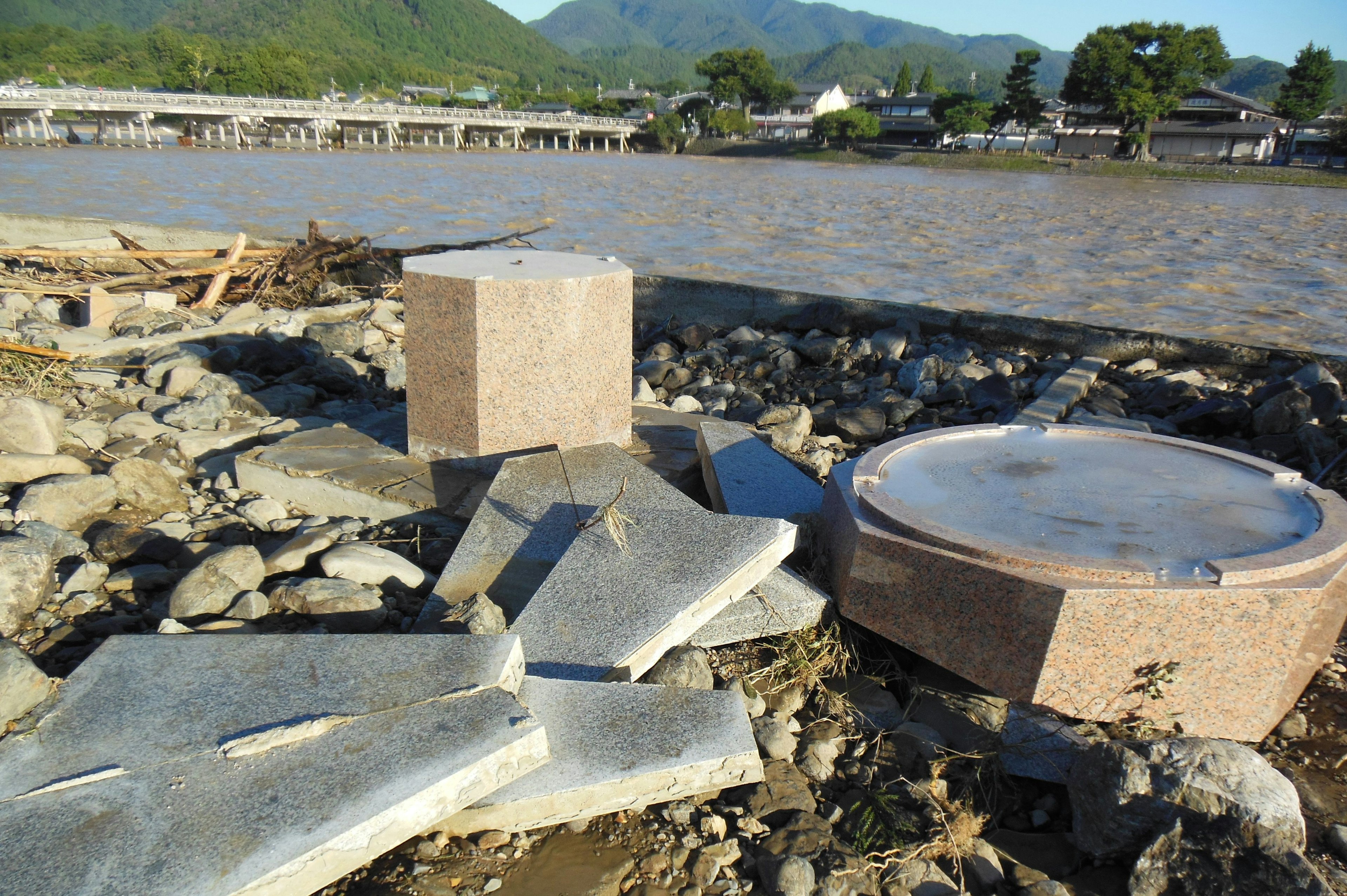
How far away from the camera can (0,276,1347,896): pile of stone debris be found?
2074 millimetres

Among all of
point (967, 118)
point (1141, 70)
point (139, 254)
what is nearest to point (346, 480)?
point (139, 254)

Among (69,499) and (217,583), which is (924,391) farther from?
(69,499)

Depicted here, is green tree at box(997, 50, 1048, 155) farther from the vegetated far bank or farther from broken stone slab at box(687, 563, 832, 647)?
broken stone slab at box(687, 563, 832, 647)

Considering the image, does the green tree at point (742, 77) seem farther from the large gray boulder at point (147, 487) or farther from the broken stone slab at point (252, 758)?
the broken stone slab at point (252, 758)

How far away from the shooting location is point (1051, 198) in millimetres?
36344

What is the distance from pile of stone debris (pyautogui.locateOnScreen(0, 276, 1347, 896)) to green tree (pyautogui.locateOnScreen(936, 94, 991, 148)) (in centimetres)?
8660

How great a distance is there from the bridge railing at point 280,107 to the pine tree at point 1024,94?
41.9 m

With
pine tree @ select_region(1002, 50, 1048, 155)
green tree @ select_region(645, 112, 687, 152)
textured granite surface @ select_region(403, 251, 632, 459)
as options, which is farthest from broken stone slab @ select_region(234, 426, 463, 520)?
green tree @ select_region(645, 112, 687, 152)

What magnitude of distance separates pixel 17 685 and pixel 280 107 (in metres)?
91.4

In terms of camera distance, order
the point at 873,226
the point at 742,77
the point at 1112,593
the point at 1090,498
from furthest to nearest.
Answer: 1. the point at 742,77
2. the point at 873,226
3. the point at 1090,498
4. the point at 1112,593

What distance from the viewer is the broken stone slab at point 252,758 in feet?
6.07

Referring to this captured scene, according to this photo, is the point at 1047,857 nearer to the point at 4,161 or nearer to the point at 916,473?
the point at 916,473

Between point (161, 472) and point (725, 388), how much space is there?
3918 millimetres

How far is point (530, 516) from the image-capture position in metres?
3.63
